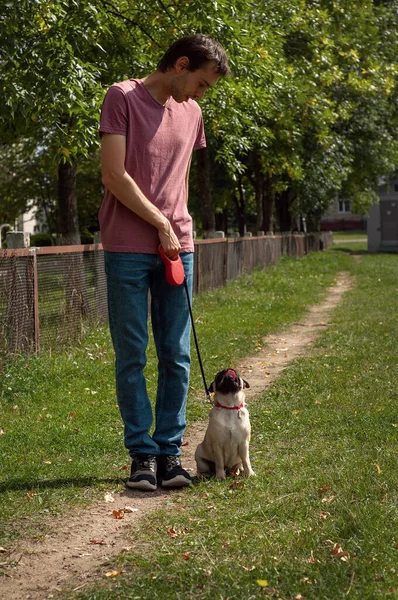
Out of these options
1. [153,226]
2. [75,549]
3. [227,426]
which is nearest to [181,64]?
[153,226]

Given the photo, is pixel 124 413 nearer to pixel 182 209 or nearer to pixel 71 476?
pixel 71 476

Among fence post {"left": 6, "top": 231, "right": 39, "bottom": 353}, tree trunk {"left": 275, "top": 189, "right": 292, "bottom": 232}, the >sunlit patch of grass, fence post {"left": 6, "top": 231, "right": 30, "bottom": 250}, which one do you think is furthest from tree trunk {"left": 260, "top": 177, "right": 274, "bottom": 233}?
the >sunlit patch of grass

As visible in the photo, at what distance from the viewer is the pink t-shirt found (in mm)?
4957

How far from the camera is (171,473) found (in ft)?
17.4

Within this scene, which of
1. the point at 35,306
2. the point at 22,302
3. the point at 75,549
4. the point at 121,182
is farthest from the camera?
the point at 35,306

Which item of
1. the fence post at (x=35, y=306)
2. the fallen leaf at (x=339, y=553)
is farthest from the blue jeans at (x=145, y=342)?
the fence post at (x=35, y=306)

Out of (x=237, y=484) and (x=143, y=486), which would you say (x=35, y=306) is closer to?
(x=143, y=486)

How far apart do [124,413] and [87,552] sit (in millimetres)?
1157

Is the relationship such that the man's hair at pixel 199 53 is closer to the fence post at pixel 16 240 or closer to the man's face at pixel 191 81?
the man's face at pixel 191 81

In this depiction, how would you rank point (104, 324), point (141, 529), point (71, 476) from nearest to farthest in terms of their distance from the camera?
point (141, 529)
point (71, 476)
point (104, 324)

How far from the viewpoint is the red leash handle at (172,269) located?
508cm

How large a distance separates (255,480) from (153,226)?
153 cm

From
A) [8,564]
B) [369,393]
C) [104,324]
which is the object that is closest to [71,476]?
[8,564]

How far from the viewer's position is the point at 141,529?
454cm
